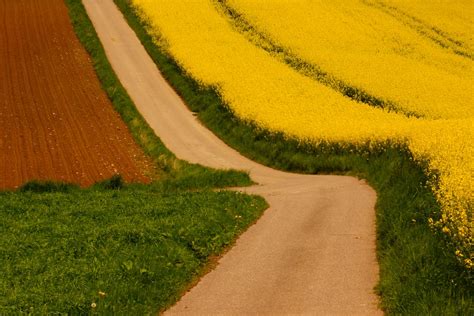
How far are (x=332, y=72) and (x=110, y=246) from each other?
104 ft

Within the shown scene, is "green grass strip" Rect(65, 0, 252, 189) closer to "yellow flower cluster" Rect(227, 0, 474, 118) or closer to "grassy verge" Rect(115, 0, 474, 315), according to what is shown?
"grassy verge" Rect(115, 0, 474, 315)

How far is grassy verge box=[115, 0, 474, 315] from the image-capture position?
10.6 m

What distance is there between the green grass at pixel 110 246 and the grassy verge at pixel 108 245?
0.02m

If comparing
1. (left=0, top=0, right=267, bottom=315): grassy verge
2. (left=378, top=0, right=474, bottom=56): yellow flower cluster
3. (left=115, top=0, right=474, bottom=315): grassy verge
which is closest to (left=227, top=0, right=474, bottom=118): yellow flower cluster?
(left=378, top=0, right=474, bottom=56): yellow flower cluster

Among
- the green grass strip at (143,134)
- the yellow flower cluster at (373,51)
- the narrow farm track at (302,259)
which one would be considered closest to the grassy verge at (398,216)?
Answer: the narrow farm track at (302,259)

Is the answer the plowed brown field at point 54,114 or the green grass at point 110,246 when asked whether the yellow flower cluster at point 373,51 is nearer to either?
the plowed brown field at point 54,114

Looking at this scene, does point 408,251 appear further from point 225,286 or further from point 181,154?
point 181,154

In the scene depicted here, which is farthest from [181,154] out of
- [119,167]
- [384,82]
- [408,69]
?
[408,69]

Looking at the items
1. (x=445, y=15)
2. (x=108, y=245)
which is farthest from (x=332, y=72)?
(x=108, y=245)

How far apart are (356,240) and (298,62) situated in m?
33.0

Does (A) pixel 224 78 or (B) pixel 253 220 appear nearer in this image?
(B) pixel 253 220

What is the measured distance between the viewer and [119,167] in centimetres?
2983

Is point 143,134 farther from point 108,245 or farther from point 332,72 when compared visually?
point 108,245

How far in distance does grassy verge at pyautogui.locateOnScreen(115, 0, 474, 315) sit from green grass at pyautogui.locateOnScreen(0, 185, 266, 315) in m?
3.34
